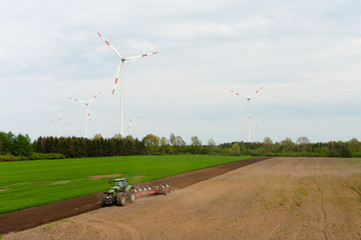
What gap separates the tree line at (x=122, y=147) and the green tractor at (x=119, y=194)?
81871 millimetres

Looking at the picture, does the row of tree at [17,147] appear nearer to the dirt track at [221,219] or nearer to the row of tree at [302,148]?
the dirt track at [221,219]

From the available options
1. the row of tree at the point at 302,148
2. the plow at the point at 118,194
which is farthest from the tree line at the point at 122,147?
the plow at the point at 118,194

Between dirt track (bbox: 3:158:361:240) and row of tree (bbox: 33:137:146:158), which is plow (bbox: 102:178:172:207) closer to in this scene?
Answer: dirt track (bbox: 3:158:361:240)

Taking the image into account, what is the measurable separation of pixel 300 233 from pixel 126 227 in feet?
33.8

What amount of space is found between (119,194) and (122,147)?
117 meters

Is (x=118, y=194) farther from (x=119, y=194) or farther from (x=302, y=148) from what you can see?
(x=302, y=148)

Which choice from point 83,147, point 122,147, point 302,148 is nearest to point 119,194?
point 83,147

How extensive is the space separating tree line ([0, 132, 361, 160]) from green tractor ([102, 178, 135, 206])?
3223 inches

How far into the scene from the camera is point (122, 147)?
13838 cm

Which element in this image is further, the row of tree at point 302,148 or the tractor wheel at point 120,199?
the row of tree at point 302,148

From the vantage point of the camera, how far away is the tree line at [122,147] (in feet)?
334

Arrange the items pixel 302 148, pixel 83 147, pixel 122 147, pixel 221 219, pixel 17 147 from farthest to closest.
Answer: pixel 302 148, pixel 122 147, pixel 83 147, pixel 17 147, pixel 221 219

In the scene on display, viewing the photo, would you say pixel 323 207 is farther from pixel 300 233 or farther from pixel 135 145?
pixel 135 145

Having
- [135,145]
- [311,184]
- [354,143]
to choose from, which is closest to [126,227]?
[311,184]
